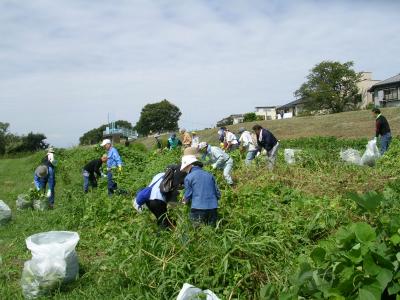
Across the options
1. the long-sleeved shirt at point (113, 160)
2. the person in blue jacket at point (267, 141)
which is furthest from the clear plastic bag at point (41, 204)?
the person in blue jacket at point (267, 141)

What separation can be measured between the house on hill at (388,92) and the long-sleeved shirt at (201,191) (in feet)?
171

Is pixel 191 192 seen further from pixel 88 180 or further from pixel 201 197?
pixel 88 180

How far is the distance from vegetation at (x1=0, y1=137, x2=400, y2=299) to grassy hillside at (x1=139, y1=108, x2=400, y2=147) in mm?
21490

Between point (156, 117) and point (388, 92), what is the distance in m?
37.5

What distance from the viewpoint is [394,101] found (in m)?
54.0

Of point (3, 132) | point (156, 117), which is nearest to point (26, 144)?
point (3, 132)

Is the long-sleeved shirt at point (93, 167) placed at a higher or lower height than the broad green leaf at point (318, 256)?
lower

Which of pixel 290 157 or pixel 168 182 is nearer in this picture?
pixel 168 182

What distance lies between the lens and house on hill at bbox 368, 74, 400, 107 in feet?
176

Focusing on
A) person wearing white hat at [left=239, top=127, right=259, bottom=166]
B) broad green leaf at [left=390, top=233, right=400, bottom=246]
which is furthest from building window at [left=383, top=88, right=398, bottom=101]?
broad green leaf at [left=390, top=233, right=400, bottom=246]

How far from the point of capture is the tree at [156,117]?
79000 mm

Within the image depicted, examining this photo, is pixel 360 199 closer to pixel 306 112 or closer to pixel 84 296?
pixel 84 296

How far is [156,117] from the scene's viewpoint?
260 ft

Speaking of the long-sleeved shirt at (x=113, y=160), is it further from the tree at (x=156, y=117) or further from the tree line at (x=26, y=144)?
the tree at (x=156, y=117)
